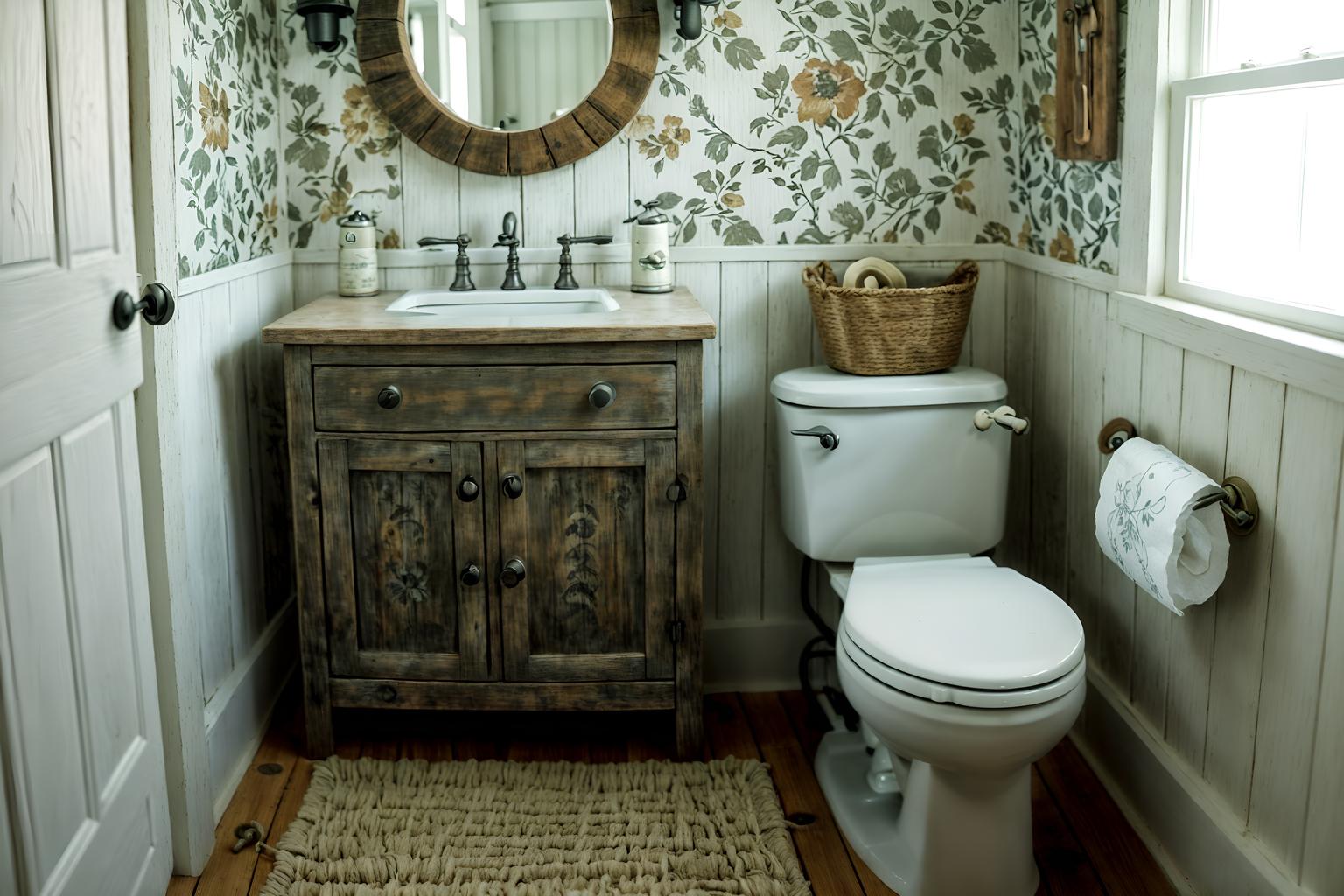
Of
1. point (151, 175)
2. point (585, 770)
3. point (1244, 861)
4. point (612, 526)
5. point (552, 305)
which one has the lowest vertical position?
point (585, 770)

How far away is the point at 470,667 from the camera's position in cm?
233

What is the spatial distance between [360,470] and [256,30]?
0.93m

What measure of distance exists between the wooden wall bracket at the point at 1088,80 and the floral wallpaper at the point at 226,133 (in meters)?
1.57

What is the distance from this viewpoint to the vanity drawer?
7.20 ft

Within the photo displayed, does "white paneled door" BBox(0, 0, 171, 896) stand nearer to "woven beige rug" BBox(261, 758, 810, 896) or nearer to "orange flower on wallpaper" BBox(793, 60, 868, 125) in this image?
"woven beige rug" BBox(261, 758, 810, 896)

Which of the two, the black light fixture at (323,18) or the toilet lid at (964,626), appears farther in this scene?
the black light fixture at (323,18)

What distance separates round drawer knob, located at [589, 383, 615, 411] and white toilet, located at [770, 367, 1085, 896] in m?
0.38

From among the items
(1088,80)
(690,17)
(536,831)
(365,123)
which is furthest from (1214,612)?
(365,123)

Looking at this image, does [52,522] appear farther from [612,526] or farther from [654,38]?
[654,38]

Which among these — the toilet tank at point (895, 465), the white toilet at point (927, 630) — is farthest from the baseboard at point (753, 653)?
the toilet tank at point (895, 465)

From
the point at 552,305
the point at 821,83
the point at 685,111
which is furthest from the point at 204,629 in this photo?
the point at 821,83

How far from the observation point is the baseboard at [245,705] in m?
2.21

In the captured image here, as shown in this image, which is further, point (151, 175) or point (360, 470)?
point (360, 470)

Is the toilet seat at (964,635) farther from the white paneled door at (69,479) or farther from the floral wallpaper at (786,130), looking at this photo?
the white paneled door at (69,479)
